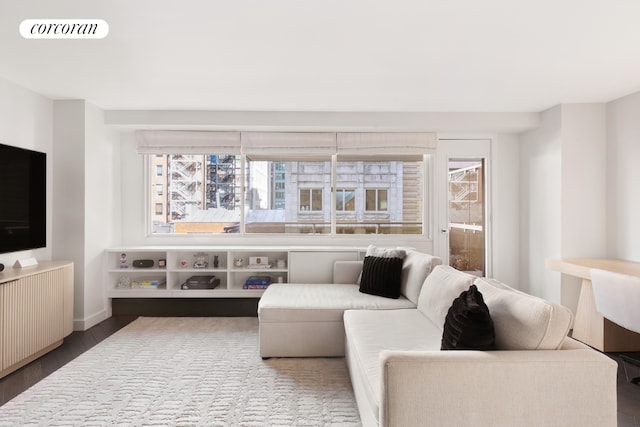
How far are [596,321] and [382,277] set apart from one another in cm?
185

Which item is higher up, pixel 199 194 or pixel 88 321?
pixel 199 194

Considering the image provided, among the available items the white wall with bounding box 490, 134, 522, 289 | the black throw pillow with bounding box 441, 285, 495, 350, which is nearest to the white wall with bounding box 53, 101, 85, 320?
the black throw pillow with bounding box 441, 285, 495, 350

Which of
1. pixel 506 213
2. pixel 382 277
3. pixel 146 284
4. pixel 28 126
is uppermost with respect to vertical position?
pixel 28 126

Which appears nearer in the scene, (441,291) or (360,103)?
(441,291)

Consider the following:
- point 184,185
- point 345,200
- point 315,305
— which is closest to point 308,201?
point 345,200

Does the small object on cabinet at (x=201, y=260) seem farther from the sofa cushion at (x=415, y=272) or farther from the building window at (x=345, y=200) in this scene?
the sofa cushion at (x=415, y=272)

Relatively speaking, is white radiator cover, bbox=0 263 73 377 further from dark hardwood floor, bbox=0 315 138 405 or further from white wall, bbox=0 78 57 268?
white wall, bbox=0 78 57 268

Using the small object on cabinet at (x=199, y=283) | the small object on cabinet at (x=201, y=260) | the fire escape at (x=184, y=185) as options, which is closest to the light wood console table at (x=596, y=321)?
the small object on cabinet at (x=199, y=283)

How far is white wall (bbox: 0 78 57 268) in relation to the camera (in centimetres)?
307

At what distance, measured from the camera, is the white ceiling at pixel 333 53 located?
1.99 meters

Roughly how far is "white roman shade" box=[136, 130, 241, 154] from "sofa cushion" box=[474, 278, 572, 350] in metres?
3.43

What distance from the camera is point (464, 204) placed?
4574mm

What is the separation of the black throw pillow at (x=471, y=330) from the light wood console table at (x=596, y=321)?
1.92 meters

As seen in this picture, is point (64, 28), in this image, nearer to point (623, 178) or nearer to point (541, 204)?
point (541, 204)
